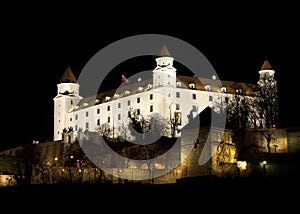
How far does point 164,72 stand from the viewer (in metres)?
76.7

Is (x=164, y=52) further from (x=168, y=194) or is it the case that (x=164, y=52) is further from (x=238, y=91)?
(x=168, y=194)

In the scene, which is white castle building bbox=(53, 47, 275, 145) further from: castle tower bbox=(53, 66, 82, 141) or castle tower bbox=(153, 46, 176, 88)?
castle tower bbox=(53, 66, 82, 141)

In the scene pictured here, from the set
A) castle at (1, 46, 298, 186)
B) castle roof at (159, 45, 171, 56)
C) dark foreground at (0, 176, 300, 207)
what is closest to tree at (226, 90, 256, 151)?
castle at (1, 46, 298, 186)

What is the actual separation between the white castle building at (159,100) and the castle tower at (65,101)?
190mm

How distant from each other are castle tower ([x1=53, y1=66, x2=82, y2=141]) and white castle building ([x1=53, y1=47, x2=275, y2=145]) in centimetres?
19

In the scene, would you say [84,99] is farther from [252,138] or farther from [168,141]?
[252,138]

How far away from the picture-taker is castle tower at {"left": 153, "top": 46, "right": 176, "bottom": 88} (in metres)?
76.4

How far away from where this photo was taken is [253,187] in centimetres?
3288

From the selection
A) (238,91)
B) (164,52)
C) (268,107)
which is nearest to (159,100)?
(164,52)

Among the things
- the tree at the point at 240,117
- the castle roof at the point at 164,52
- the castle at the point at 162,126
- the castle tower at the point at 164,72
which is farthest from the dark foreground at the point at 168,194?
the castle roof at the point at 164,52

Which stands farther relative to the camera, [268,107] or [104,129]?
[104,129]

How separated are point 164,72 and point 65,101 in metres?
19.1

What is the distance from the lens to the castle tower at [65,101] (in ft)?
291

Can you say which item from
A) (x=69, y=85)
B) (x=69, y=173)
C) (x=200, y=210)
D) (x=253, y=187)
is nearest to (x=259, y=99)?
(x=69, y=173)
